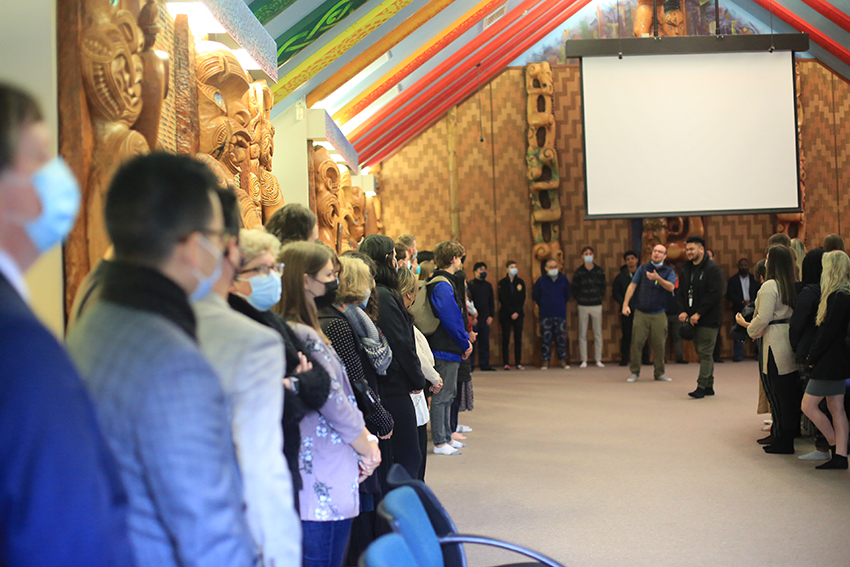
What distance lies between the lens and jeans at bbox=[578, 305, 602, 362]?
34.4 feet

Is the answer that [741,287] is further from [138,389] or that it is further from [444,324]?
[138,389]

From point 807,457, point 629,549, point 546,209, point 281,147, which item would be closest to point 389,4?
point 281,147

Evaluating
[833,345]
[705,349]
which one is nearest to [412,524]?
[833,345]

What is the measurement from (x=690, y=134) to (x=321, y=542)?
7.04 m

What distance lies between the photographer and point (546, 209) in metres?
11.0

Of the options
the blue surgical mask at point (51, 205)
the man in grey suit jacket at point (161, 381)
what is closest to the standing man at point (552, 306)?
the man in grey suit jacket at point (161, 381)

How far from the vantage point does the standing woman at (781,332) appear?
4.93 metres

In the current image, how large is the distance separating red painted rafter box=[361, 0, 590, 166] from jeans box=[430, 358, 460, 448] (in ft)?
17.5

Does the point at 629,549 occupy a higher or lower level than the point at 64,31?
lower

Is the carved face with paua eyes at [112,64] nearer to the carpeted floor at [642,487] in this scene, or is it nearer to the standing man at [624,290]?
the carpeted floor at [642,487]

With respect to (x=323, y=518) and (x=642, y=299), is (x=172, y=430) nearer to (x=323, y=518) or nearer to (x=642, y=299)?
(x=323, y=518)

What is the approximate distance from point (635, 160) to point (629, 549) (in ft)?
18.0

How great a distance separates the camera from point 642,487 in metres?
A: 4.36

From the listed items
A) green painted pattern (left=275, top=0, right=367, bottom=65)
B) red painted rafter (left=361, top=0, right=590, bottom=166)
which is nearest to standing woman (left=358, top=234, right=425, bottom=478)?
green painted pattern (left=275, top=0, right=367, bottom=65)
